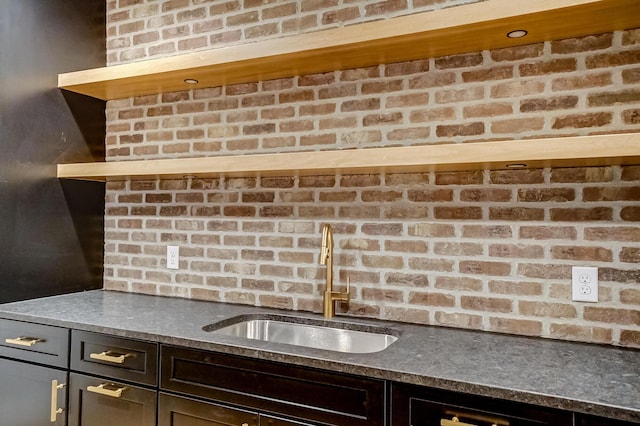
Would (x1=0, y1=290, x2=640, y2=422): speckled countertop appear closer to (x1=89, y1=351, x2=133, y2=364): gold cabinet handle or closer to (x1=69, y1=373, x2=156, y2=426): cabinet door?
(x1=89, y1=351, x2=133, y2=364): gold cabinet handle

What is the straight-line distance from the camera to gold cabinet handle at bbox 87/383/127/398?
1732 millimetres

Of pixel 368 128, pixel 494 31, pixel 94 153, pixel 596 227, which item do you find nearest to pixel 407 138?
pixel 368 128

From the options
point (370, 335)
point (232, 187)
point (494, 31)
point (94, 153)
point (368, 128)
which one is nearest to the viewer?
point (494, 31)

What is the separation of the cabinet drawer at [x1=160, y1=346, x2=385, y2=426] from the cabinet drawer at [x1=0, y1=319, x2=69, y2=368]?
0.50 m

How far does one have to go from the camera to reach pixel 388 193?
197cm

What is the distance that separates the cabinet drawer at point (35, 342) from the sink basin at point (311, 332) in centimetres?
59

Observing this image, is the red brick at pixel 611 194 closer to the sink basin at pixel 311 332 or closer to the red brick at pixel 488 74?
the red brick at pixel 488 74

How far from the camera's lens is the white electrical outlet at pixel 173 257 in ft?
8.00

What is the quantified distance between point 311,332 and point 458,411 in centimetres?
85

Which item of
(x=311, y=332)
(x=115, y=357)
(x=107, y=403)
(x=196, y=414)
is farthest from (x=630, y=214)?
(x=107, y=403)

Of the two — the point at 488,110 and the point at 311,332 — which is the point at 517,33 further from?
the point at 311,332

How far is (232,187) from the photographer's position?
2.32 metres

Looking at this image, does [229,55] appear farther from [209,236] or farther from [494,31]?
[494,31]

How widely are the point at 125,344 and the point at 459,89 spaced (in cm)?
159
